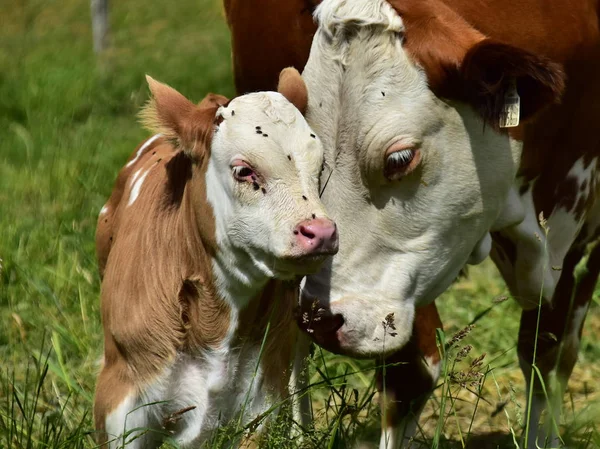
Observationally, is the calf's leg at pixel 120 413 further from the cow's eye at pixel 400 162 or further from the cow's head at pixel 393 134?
the cow's eye at pixel 400 162

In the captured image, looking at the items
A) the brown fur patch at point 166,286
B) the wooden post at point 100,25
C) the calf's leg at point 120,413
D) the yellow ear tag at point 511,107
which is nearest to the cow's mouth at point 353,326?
the brown fur patch at point 166,286

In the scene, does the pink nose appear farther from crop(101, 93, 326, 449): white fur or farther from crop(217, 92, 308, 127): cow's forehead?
crop(217, 92, 308, 127): cow's forehead

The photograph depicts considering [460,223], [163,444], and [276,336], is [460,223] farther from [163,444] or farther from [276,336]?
[163,444]

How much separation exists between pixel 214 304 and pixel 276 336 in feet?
0.71

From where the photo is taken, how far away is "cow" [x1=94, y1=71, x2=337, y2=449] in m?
2.84

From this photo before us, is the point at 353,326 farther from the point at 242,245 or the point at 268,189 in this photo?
the point at 268,189

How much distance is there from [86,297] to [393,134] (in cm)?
208

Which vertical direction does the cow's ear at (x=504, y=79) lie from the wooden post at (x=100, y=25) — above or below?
above

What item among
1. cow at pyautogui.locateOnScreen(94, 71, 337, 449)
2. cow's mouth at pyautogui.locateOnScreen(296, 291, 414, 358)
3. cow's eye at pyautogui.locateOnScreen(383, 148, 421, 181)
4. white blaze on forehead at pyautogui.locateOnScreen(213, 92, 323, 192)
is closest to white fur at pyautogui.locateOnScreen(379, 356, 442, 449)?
cow's mouth at pyautogui.locateOnScreen(296, 291, 414, 358)

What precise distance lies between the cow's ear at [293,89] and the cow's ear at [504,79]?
0.44m

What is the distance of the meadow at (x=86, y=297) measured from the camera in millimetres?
3367

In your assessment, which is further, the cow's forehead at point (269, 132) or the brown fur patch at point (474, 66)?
the brown fur patch at point (474, 66)

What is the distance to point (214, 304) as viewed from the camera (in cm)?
309

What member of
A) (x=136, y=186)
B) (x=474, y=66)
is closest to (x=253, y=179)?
(x=474, y=66)
